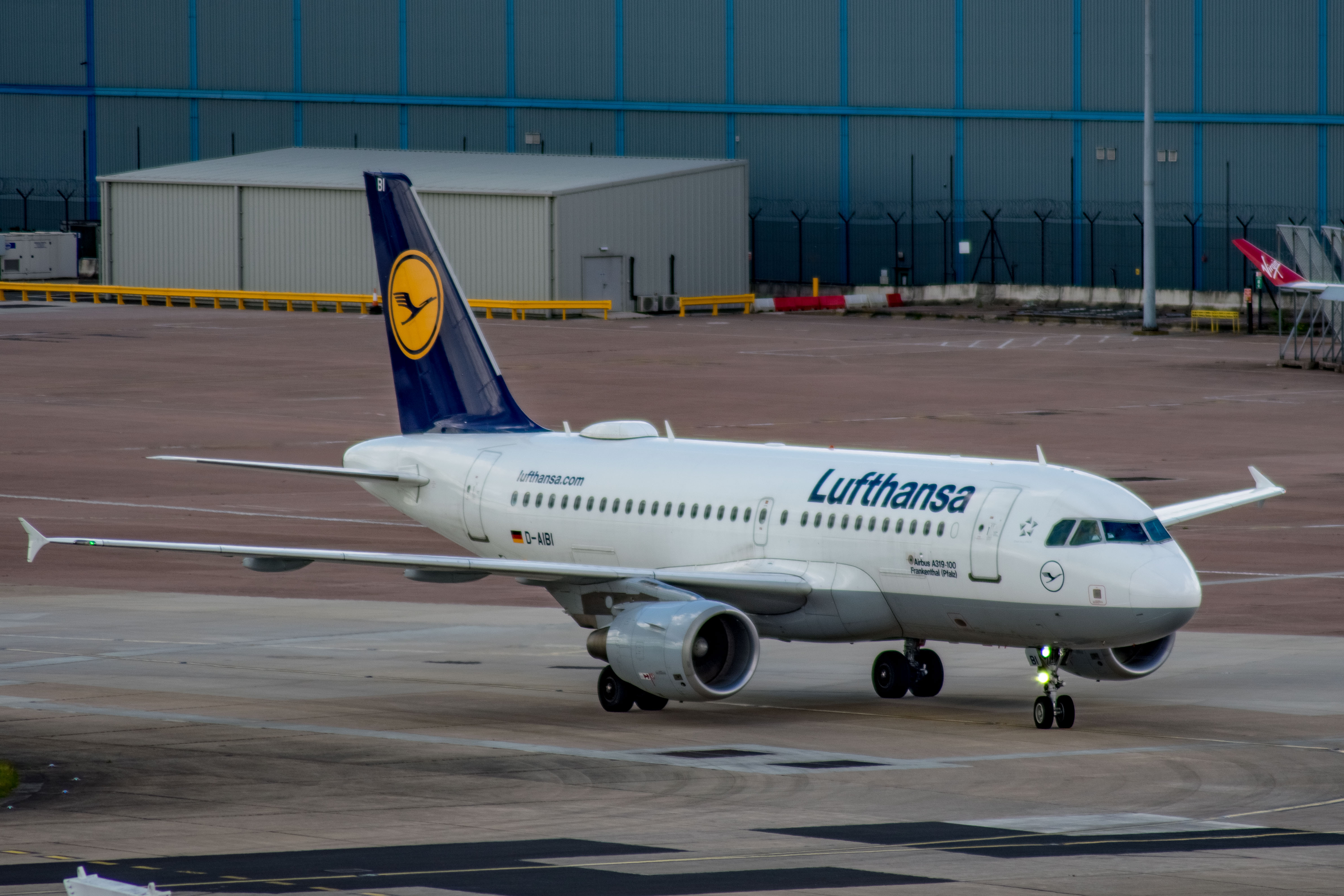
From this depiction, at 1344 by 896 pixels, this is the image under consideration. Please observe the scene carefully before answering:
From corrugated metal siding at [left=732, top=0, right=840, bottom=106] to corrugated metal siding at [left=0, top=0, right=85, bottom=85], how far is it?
41638mm

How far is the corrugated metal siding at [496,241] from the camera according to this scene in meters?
110

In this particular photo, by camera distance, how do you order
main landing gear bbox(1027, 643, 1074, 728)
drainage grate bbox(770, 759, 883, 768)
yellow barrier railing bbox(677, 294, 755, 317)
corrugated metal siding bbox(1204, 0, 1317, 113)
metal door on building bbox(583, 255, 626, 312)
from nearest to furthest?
drainage grate bbox(770, 759, 883, 768)
main landing gear bbox(1027, 643, 1074, 728)
corrugated metal siding bbox(1204, 0, 1317, 113)
metal door on building bbox(583, 255, 626, 312)
yellow barrier railing bbox(677, 294, 755, 317)

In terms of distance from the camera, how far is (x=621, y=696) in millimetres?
33406

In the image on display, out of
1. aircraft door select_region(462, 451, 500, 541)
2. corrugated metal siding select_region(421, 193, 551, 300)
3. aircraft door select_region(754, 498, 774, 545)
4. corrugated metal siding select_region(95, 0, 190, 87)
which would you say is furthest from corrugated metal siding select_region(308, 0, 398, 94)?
aircraft door select_region(754, 498, 774, 545)

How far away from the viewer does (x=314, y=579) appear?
165 feet

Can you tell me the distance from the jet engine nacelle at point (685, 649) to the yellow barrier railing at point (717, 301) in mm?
82316

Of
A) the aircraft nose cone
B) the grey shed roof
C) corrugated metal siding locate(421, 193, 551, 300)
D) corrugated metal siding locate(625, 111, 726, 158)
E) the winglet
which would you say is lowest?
the aircraft nose cone

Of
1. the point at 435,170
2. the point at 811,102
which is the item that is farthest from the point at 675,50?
the point at 435,170

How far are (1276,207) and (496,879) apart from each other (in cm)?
9247

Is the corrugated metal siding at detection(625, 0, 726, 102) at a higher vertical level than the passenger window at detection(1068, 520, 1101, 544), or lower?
higher

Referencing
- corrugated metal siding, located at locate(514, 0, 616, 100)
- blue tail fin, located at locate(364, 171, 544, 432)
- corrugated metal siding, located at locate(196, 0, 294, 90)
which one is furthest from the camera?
corrugated metal siding, located at locate(196, 0, 294, 90)

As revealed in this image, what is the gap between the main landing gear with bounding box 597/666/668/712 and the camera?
33.4 m

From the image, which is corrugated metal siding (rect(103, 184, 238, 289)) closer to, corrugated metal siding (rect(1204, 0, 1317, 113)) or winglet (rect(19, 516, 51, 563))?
corrugated metal siding (rect(1204, 0, 1317, 113))

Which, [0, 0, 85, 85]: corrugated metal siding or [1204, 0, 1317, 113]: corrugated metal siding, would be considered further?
[0, 0, 85, 85]: corrugated metal siding
